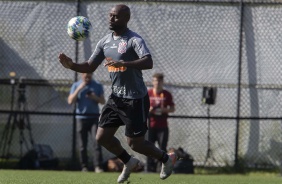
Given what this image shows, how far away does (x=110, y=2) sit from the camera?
1505 centimetres

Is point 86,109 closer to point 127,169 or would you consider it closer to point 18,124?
point 18,124

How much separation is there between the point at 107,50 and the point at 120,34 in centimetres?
24

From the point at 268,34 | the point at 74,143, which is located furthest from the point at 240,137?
the point at 74,143

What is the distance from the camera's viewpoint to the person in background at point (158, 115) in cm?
1366

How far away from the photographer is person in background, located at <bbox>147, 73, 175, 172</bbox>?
538 inches

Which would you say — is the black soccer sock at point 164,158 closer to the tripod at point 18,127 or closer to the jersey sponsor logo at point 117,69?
the jersey sponsor logo at point 117,69

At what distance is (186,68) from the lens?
14.9 metres

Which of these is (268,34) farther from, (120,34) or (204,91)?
(120,34)

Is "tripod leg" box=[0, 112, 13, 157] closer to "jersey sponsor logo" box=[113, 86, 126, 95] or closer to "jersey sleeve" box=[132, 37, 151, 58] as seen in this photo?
"jersey sponsor logo" box=[113, 86, 126, 95]

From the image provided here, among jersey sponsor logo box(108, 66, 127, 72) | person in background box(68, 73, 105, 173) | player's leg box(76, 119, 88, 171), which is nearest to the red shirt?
person in background box(68, 73, 105, 173)

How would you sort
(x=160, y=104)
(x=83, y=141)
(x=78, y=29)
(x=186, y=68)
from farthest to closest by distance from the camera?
(x=186, y=68) < (x=83, y=141) < (x=160, y=104) < (x=78, y=29)

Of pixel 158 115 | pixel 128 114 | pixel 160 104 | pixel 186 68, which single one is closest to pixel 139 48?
pixel 128 114

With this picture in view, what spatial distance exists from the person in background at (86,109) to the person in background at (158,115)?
3.23 feet

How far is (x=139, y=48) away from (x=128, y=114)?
0.79m
